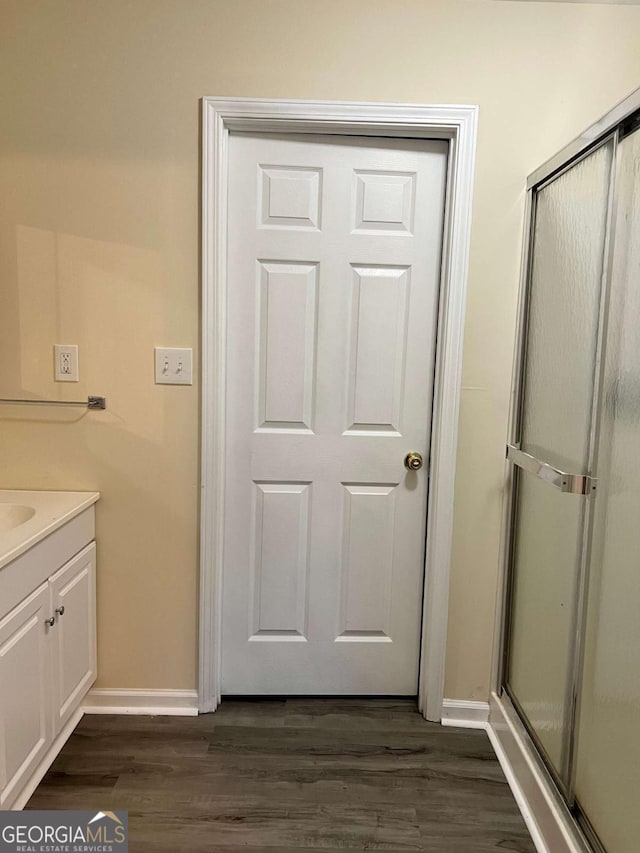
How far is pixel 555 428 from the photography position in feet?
5.51

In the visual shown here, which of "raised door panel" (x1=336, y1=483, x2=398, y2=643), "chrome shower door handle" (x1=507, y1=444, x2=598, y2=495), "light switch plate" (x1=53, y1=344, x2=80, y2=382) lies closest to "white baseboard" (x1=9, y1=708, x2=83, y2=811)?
"raised door panel" (x1=336, y1=483, x2=398, y2=643)

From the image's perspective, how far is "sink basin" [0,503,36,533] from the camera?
181 centimetres

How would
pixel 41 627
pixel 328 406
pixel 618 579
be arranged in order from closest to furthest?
pixel 618 579 < pixel 41 627 < pixel 328 406

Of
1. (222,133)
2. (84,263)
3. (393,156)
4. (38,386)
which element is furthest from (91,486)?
(393,156)

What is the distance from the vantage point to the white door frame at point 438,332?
1.85 meters

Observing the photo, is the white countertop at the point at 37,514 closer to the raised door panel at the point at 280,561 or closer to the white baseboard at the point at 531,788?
the raised door panel at the point at 280,561

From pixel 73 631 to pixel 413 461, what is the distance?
1271 mm

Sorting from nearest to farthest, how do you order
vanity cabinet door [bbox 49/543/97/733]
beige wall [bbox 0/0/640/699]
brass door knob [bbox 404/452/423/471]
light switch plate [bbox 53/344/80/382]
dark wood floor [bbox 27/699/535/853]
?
dark wood floor [bbox 27/699/535/853], vanity cabinet door [bbox 49/543/97/733], beige wall [bbox 0/0/640/699], light switch plate [bbox 53/344/80/382], brass door knob [bbox 404/452/423/471]

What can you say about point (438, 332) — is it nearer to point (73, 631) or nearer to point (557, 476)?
point (557, 476)

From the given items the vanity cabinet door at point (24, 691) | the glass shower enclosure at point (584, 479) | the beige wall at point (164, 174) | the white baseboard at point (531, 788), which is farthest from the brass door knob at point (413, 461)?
the vanity cabinet door at point (24, 691)

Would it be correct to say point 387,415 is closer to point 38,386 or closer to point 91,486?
point 91,486

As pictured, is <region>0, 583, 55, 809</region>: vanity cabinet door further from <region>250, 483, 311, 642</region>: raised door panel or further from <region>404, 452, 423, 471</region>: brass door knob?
<region>404, 452, 423, 471</region>: brass door knob

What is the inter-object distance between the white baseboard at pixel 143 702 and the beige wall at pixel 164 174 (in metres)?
0.34

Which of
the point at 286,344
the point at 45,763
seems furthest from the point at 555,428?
the point at 45,763
